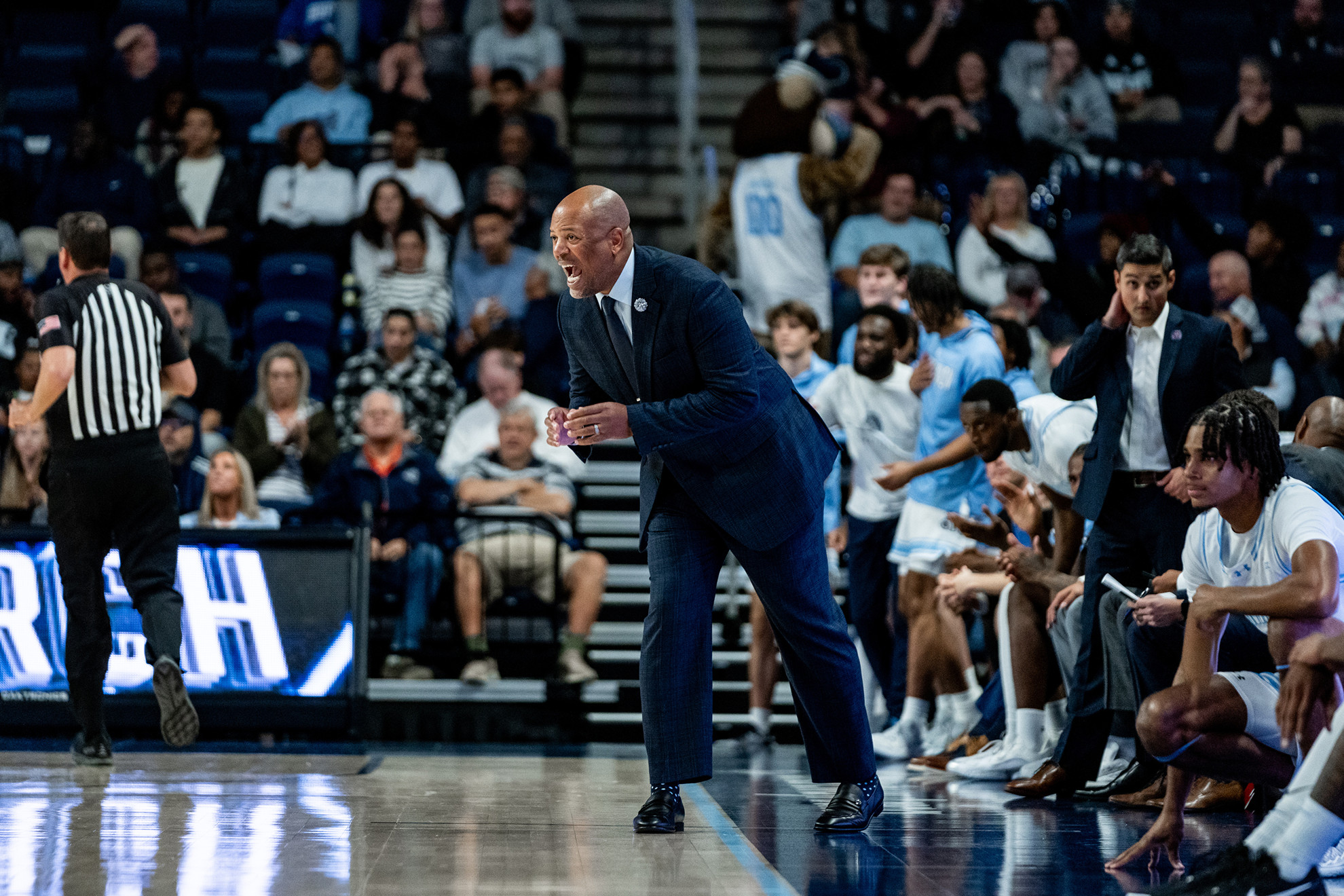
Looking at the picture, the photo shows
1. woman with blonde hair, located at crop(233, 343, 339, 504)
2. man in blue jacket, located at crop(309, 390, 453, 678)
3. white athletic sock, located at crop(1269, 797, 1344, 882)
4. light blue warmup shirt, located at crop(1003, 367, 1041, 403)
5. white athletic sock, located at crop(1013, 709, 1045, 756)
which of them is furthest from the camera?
woman with blonde hair, located at crop(233, 343, 339, 504)

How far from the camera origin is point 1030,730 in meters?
6.20

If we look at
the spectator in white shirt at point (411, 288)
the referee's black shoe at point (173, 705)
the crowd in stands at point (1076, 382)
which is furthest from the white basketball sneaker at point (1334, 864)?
the spectator in white shirt at point (411, 288)

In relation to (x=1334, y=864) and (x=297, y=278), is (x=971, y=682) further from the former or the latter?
(x=297, y=278)

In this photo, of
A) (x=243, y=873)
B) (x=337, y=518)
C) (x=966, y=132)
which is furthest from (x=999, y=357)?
(x=966, y=132)

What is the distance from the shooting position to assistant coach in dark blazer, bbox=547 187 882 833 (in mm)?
4586

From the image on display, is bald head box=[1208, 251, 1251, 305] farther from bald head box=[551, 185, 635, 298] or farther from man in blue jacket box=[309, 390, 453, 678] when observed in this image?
bald head box=[551, 185, 635, 298]

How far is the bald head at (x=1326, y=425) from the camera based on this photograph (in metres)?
5.18

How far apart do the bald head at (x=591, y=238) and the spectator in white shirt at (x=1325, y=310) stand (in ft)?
24.3

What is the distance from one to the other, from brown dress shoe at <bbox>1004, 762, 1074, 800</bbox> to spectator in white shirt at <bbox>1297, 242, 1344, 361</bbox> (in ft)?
19.9

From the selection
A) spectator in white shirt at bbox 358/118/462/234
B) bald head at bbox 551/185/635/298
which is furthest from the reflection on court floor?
spectator in white shirt at bbox 358/118/462/234

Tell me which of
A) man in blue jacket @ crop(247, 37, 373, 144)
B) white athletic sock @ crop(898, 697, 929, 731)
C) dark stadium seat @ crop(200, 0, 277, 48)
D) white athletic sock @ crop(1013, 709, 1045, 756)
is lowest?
white athletic sock @ crop(898, 697, 929, 731)

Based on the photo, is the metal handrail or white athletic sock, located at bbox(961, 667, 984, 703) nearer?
white athletic sock, located at bbox(961, 667, 984, 703)

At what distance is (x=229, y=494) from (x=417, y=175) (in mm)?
3889

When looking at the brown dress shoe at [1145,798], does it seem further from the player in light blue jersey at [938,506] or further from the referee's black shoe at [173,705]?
the referee's black shoe at [173,705]
